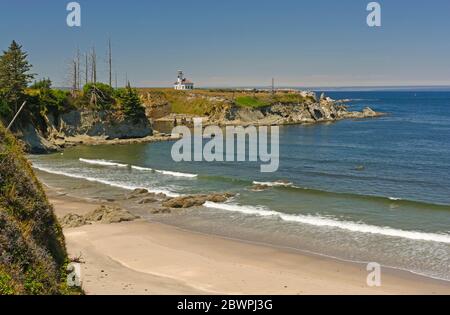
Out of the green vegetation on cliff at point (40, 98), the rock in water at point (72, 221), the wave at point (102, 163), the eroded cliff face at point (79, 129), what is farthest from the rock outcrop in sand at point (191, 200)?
the eroded cliff face at point (79, 129)

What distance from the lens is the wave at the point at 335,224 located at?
25684 millimetres

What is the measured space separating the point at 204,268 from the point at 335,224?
10.9 meters

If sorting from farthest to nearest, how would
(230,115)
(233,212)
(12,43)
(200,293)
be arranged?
(230,115), (12,43), (233,212), (200,293)

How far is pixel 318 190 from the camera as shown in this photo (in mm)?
38375

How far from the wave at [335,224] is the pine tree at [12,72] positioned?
38989mm

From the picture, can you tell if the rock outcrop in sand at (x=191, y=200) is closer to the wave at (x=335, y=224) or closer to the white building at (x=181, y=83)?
the wave at (x=335, y=224)

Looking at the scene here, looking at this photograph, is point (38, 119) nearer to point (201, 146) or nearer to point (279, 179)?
point (201, 146)

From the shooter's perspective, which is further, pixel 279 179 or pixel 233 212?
pixel 279 179

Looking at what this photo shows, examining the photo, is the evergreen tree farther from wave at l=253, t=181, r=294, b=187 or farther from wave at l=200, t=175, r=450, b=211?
wave at l=253, t=181, r=294, b=187

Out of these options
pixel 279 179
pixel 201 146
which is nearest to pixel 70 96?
pixel 201 146

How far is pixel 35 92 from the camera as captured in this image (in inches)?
2719

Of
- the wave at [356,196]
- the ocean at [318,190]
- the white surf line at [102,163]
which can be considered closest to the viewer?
the ocean at [318,190]

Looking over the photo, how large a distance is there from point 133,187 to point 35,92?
1426 inches

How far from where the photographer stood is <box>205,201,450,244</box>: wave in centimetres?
2568
